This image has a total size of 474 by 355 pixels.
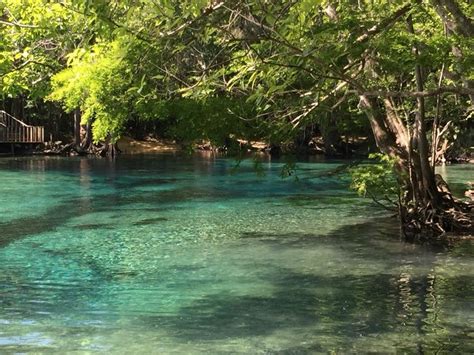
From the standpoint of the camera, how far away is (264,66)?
20.5 feet

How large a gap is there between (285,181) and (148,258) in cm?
1688

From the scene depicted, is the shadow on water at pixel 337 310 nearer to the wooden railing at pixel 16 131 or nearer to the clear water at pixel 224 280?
the clear water at pixel 224 280

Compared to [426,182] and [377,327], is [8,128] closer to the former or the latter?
[426,182]

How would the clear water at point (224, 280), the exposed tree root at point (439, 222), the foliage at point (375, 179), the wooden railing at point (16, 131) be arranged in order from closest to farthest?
the clear water at point (224, 280) < the foliage at point (375, 179) < the exposed tree root at point (439, 222) < the wooden railing at point (16, 131)

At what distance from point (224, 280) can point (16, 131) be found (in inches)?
1451

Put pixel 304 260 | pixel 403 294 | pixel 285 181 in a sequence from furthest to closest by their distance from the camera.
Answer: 1. pixel 285 181
2. pixel 304 260
3. pixel 403 294

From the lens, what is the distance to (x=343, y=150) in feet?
158

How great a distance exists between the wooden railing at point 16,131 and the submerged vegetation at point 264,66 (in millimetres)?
29115

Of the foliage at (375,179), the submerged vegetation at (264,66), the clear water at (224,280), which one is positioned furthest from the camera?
the foliage at (375,179)

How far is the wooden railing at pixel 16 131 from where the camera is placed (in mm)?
43250

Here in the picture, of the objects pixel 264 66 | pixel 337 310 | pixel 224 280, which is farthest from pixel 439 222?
pixel 264 66

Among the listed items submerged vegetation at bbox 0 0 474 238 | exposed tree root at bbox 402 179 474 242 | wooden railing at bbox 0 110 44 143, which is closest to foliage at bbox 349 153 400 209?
submerged vegetation at bbox 0 0 474 238

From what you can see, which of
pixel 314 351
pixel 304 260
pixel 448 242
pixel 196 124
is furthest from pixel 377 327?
pixel 448 242

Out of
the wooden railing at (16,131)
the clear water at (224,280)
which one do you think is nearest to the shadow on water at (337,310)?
the clear water at (224,280)
